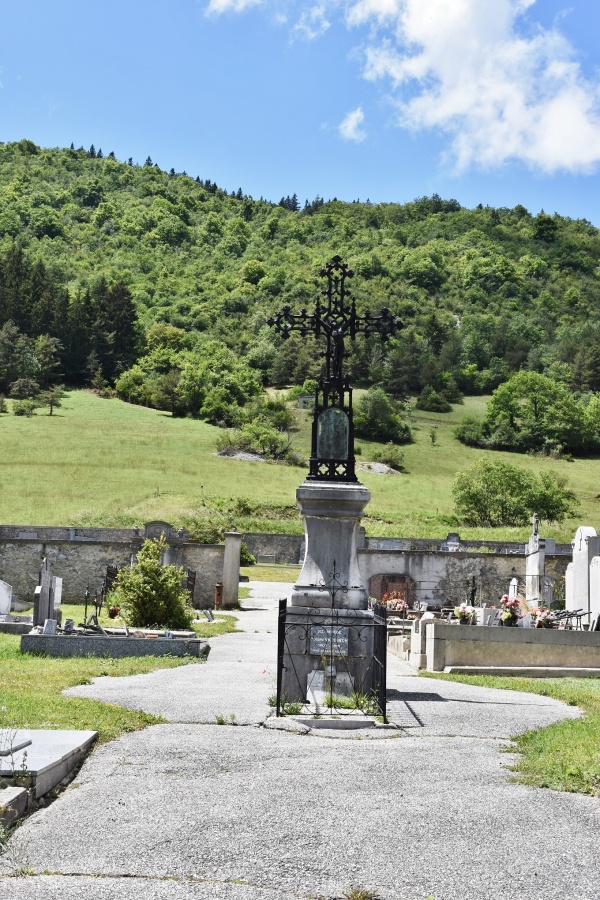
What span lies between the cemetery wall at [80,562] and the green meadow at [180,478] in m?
21.3

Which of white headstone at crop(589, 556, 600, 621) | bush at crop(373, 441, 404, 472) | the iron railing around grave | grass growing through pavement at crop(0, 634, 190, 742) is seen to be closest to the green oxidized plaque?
the iron railing around grave

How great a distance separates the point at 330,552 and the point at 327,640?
107 cm

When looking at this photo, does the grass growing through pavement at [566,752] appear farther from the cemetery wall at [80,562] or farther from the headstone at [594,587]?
the cemetery wall at [80,562]

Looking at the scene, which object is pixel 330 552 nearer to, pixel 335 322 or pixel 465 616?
pixel 335 322

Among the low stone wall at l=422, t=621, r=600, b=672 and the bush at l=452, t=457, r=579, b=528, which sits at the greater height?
the bush at l=452, t=457, r=579, b=528

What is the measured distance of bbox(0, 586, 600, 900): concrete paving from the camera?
4.46 m

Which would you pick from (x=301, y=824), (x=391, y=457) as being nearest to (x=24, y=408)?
(x=391, y=457)

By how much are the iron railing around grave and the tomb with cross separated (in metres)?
0.01

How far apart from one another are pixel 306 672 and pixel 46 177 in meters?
206

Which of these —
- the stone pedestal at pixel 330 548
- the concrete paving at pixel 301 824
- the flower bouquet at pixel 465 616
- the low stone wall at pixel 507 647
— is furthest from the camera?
the flower bouquet at pixel 465 616

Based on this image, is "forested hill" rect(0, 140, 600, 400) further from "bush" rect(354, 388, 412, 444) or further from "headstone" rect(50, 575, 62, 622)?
"headstone" rect(50, 575, 62, 622)

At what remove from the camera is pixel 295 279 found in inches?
6206

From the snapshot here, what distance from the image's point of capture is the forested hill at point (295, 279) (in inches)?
4764

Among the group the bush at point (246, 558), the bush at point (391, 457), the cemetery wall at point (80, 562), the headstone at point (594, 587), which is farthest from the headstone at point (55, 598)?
the bush at point (391, 457)
